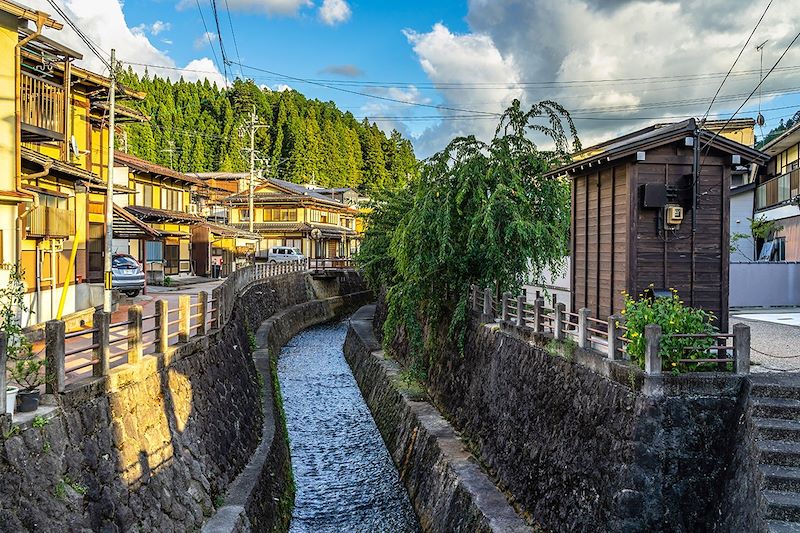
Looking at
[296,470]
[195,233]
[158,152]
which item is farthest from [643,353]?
[158,152]

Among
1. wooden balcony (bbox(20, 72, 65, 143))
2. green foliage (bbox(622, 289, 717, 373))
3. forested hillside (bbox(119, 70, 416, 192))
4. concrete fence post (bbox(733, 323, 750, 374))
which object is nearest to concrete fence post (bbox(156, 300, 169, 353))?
wooden balcony (bbox(20, 72, 65, 143))

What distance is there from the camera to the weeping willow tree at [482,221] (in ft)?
51.3

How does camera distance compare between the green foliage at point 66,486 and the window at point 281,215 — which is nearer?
the green foliage at point 66,486

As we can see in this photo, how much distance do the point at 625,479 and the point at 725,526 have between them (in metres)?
1.27

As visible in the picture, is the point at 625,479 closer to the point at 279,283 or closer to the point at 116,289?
the point at 116,289

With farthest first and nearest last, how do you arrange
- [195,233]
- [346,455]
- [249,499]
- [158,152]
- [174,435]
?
[158,152], [195,233], [346,455], [249,499], [174,435]

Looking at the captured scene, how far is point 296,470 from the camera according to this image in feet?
52.2

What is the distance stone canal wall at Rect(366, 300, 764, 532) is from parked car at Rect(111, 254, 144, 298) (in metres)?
18.2

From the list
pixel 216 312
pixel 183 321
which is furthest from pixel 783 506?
pixel 216 312

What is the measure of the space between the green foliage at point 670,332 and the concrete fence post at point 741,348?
350 mm

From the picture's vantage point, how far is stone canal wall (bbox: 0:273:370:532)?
647 centimetres

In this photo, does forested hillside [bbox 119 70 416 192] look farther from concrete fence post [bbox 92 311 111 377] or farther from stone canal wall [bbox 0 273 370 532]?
concrete fence post [bbox 92 311 111 377]

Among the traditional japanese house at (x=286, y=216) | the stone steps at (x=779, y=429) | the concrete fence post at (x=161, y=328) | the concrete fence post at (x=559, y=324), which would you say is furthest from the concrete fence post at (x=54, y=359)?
the traditional japanese house at (x=286, y=216)

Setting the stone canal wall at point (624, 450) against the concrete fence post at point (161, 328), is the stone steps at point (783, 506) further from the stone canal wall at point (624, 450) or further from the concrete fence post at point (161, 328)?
the concrete fence post at point (161, 328)
